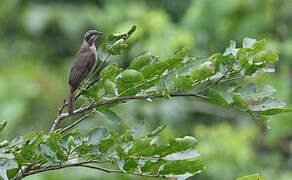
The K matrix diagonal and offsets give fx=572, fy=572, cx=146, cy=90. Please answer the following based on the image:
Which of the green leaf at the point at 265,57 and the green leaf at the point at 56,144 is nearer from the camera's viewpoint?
the green leaf at the point at 56,144

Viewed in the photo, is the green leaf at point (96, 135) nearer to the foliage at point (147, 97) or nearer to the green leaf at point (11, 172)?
the foliage at point (147, 97)

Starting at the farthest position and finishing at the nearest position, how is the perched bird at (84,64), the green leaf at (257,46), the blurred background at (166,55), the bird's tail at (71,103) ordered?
the blurred background at (166,55) → the perched bird at (84,64) → the bird's tail at (71,103) → the green leaf at (257,46)

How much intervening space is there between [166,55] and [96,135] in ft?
9.36

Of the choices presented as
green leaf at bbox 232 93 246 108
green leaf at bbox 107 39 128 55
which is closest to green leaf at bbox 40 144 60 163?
green leaf at bbox 107 39 128 55

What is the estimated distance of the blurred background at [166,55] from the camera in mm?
4461

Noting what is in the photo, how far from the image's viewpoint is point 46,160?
4.40ft

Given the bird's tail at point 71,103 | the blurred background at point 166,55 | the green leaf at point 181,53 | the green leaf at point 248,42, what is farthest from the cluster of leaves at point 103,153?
the blurred background at point 166,55

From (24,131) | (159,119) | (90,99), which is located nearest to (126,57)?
(159,119)

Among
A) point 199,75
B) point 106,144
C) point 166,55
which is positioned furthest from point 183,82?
point 166,55

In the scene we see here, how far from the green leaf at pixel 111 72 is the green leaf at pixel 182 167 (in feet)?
0.85

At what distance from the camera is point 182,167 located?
1403 millimetres

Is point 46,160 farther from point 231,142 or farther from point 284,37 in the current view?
point 284,37

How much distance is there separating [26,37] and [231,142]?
127 inches

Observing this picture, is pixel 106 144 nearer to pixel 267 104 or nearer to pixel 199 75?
pixel 199 75
